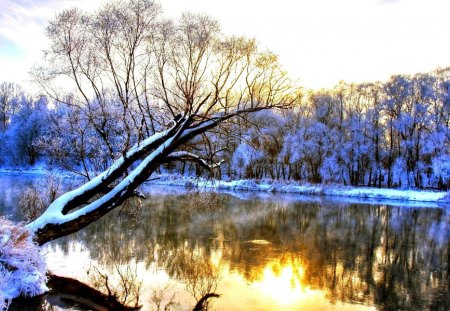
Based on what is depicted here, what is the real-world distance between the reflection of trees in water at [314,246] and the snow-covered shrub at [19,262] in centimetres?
432

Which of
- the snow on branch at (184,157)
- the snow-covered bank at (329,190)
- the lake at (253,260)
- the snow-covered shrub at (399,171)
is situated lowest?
the lake at (253,260)

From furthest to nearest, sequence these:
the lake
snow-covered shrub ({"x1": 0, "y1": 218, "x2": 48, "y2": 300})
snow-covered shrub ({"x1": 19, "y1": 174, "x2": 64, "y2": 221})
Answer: snow-covered shrub ({"x1": 19, "y1": 174, "x2": 64, "y2": 221}) → the lake → snow-covered shrub ({"x1": 0, "y1": 218, "x2": 48, "y2": 300})

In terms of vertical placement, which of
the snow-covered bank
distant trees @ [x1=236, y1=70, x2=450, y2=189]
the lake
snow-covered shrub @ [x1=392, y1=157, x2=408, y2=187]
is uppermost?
distant trees @ [x1=236, y1=70, x2=450, y2=189]

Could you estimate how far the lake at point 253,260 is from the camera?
11406 mm

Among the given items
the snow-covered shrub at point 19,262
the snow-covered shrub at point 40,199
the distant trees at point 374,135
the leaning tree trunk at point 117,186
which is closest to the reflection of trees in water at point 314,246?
the snow-covered shrub at point 40,199

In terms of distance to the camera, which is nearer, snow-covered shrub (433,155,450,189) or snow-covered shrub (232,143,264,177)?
snow-covered shrub (433,155,450,189)

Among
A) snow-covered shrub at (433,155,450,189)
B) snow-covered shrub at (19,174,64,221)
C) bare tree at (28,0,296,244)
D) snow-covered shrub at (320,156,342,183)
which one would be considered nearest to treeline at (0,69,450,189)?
snow-covered shrub at (433,155,450,189)

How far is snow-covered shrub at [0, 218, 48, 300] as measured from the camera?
9148mm

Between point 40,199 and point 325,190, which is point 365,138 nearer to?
point 325,190

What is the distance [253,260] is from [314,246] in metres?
4.26

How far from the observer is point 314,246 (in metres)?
18.4

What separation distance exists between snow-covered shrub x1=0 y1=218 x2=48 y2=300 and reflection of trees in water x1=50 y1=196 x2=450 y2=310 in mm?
4320

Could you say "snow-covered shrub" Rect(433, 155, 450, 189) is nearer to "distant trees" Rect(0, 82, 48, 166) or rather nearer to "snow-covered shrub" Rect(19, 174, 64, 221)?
"snow-covered shrub" Rect(19, 174, 64, 221)

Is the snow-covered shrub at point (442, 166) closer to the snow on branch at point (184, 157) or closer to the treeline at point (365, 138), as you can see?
the treeline at point (365, 138)
